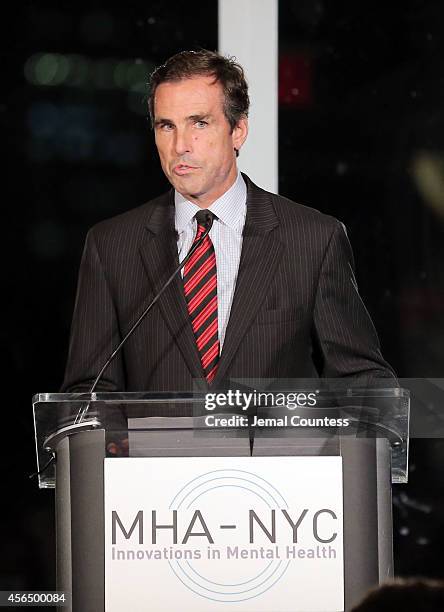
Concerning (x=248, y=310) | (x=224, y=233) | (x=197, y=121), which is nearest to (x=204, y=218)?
(x=248, y=310)

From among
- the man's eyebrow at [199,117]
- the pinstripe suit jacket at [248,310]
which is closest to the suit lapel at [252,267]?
the pinstripe suit jacket at [248,310]

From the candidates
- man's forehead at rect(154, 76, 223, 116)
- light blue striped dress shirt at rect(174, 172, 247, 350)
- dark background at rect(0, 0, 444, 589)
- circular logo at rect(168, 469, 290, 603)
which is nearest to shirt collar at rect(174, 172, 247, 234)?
light blue striped dress shirt at rect(174, 172, 247, 350)

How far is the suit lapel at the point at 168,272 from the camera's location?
2.38 metres

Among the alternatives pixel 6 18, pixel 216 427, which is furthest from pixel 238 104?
pixel 216 427

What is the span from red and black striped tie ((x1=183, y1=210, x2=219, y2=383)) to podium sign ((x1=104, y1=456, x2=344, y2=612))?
80 cm

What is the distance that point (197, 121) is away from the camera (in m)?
2.63

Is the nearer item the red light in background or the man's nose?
the man's nose

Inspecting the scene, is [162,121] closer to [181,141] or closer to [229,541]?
[181,141]

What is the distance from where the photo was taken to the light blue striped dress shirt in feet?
8.12

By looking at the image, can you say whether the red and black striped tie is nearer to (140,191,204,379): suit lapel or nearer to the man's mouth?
(140,191,204,379): suit lapel

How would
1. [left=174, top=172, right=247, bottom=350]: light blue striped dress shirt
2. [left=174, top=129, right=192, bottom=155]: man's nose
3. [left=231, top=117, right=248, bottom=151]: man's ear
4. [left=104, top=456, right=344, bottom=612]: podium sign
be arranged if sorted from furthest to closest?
[left=231, top=117, right=248, bottom=151]: man's ear, [left=174, top=129, right=192, bottom=155]: man's nose, [left=174, top=172, right=247, bottom=350]: light blue striped dress shirt, [left=104, top=456, right=344, bottom=612]: podium sign

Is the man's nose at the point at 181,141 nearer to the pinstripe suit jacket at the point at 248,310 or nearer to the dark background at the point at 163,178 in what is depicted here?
the pinstripe suit jacket at the point at 248,310

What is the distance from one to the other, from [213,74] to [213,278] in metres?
0.56

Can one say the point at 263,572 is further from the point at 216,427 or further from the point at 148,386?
the point at 148,386
